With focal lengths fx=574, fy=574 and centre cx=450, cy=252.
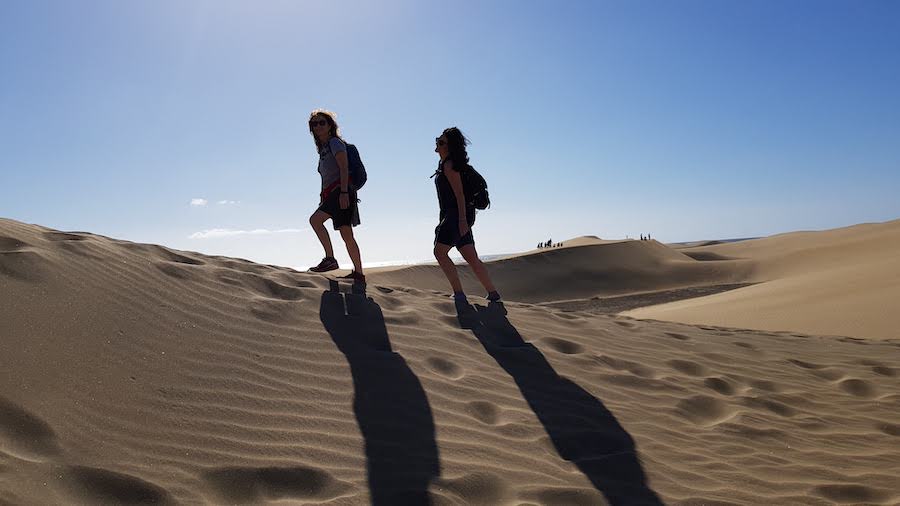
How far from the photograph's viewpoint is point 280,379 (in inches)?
119

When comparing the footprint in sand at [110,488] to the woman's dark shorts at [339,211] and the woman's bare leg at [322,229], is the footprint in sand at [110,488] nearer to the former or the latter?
the woman's dark shorts at [339,211]

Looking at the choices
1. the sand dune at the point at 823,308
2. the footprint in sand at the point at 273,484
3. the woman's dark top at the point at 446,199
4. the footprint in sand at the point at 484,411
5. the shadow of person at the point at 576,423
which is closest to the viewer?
A: the footprint in sand at the point at 273,484

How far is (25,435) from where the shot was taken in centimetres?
210

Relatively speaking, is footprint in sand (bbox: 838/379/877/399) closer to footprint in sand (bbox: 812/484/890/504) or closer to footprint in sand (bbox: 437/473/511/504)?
footprint in sand (bbox: 812/484/890/504)

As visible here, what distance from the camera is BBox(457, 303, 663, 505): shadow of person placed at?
251 cm

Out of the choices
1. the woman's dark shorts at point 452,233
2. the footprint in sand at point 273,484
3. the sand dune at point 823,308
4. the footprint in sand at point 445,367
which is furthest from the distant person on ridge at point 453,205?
the sand dune at point 823,308

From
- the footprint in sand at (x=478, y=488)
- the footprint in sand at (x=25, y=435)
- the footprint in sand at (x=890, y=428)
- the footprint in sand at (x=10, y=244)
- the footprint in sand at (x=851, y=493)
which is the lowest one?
the footprint in sand at (x=851, y=493)

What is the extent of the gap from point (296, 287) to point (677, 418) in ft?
9.76

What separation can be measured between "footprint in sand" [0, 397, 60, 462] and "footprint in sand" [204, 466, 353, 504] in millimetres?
565

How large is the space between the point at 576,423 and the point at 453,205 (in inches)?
98.6

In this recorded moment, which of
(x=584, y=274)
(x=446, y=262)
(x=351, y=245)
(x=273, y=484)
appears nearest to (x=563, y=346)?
(x=446, y=262)

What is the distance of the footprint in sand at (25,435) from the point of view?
Answer: 2.01m

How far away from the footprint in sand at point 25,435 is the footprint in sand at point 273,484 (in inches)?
22.3

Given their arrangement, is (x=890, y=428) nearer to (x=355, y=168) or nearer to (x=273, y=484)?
(x=273, y=484)
